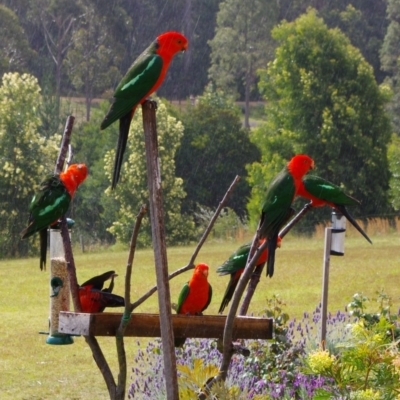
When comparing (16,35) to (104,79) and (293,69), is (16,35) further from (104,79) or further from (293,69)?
(293,69)

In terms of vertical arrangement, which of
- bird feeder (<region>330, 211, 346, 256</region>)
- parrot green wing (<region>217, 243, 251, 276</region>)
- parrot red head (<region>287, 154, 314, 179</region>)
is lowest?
parrot green wing (<region>217, 243, 251, 276</region>)

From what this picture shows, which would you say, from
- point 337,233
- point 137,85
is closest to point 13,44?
point 337,233

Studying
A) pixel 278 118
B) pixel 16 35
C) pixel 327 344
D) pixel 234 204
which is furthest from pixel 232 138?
pixel 327 344

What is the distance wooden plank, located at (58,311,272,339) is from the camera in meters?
2.51

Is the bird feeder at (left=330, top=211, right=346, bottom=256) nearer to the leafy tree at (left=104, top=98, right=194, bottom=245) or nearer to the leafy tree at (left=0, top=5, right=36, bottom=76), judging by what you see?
the leafy tree at (left=104, top=98, right=194, bottom=245)

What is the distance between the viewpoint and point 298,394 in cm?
Result: 428

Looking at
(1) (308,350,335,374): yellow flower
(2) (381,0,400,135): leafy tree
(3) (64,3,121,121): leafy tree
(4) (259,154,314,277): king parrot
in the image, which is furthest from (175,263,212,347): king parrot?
(3) (64,3,121,121): leafy tree

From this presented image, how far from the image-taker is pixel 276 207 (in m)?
2.48

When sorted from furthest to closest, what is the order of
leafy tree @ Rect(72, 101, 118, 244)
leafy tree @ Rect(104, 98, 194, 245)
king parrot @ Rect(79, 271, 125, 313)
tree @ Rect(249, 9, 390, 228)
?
leafy tree @ Rect(72, 101, 118, 244)
tree @ Rect(249, 9, 390, 228)
leafy tree @ Rect(104, 98, 194, 245)
king parrot @ Rect(79, 271, 125, 313)

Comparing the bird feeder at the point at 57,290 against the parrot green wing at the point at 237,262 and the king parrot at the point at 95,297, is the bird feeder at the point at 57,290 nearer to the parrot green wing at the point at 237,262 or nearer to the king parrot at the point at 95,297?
the king parrot at the point at 95,297

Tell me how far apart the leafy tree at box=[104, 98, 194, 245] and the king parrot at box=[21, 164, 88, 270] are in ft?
70.8

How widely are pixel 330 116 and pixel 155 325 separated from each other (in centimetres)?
2491

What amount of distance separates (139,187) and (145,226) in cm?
251

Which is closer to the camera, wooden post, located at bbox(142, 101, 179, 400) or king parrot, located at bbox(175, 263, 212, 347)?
wooden post, located at bbox(142, 101, 179, 400)
